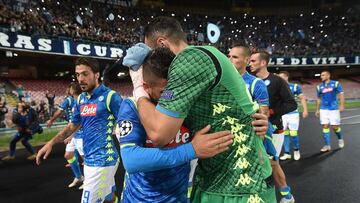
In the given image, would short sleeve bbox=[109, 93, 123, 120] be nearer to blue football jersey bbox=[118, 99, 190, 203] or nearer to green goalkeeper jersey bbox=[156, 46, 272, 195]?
blue football jersey bbox=[118, 99, 190, 203]

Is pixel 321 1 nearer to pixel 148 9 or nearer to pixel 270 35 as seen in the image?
pixel 270 35

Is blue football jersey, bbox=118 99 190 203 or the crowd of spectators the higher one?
the crowd of spectators

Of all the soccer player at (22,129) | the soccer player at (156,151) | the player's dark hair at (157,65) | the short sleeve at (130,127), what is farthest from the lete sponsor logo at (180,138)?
the soccer player at (22,129)

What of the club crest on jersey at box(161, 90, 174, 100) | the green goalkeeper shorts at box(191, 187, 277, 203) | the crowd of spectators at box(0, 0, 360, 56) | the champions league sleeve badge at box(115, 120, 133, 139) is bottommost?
the green goalkeeper shorts at box(191, 187, 277, 203)

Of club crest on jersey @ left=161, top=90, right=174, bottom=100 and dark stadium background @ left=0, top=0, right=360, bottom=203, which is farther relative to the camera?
dark stadium background @ left=0, top=0, right=360, bottom=203

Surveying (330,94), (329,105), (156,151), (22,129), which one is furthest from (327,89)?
(22,129)

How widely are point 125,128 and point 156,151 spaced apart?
0.81 feet

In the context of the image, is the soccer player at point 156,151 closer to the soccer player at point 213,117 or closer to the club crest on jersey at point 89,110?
the soccer player at point 213,117

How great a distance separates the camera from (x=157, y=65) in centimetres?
154

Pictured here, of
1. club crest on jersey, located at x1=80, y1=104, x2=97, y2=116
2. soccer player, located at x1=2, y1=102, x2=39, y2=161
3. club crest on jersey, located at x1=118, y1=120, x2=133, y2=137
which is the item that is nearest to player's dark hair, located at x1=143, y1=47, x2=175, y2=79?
club crest on jersey, located at x1=118, y1=120, x2=133, y2=137

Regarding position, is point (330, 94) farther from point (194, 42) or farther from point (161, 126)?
point (194, 42)

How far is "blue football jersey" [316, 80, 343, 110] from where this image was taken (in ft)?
30.2

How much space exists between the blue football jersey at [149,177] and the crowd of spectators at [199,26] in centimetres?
1615

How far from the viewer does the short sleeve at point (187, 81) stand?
1.34m
